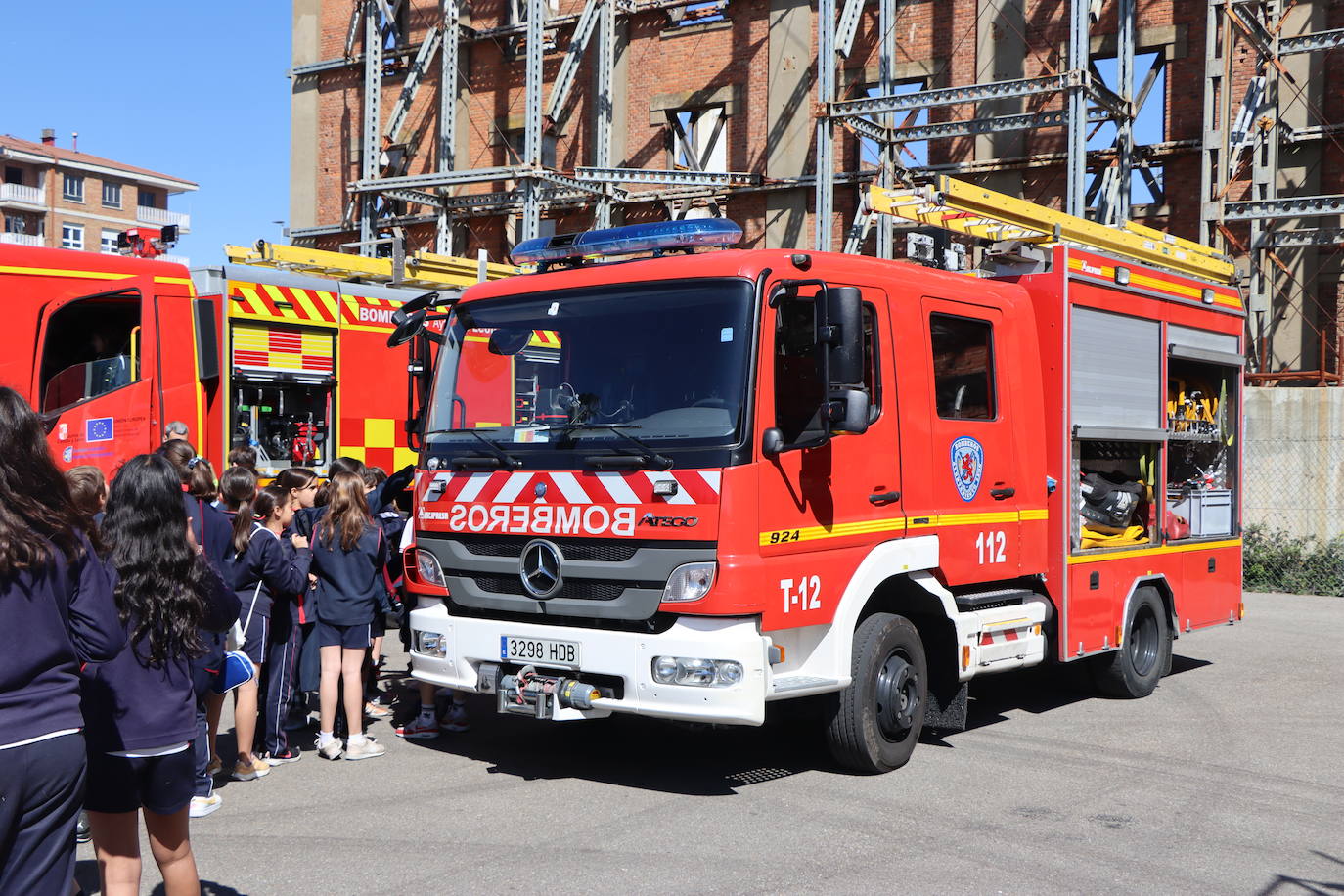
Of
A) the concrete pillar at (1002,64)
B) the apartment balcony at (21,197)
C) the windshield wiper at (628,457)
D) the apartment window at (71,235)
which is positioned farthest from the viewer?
the apartment window at (71,235)

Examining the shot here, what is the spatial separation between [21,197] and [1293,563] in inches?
2629

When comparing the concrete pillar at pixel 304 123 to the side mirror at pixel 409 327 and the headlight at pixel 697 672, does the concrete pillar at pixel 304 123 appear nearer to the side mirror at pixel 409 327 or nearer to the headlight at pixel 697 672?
the side mirror at pixel 409 327

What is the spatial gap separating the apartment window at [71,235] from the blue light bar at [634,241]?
70073 millimetres

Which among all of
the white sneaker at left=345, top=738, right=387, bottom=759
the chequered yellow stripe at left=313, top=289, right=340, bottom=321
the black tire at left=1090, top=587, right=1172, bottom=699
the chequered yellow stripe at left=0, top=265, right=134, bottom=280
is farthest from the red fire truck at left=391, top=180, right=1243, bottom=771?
the chequered yellow stripe at left=0, top=265, right=134, bottom=280

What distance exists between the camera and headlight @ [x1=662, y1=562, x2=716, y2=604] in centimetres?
583

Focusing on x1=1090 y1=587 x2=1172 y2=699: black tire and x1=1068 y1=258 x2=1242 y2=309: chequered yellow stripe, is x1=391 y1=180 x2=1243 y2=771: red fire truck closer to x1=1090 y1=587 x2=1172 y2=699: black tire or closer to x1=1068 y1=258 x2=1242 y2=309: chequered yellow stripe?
x1=1068 y1=258 x2=1242 y2=309: chequered yellow stripe

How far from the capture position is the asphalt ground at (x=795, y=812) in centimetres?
512

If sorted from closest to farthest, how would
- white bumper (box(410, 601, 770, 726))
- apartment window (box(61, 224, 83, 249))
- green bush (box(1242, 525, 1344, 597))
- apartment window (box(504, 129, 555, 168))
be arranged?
white bumper (box(410, 601, 770, 726)) → green bush (box(1242, 525, 1344, 597)) → apartment window (box(504, 129, 555, 168)) → apartment window (box(61, 224, 83, 249))

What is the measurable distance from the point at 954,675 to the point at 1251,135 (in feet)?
47.4

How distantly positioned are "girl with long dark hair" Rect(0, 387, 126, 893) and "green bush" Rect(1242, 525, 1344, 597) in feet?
50.9

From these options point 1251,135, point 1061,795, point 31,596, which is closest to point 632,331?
point 1061,795

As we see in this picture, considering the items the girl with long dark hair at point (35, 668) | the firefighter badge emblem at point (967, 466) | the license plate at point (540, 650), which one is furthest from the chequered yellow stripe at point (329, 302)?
the girl with long dark hair at point (35, 668)

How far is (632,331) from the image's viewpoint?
6.41 metres

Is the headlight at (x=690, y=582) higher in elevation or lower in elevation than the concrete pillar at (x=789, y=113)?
lower
